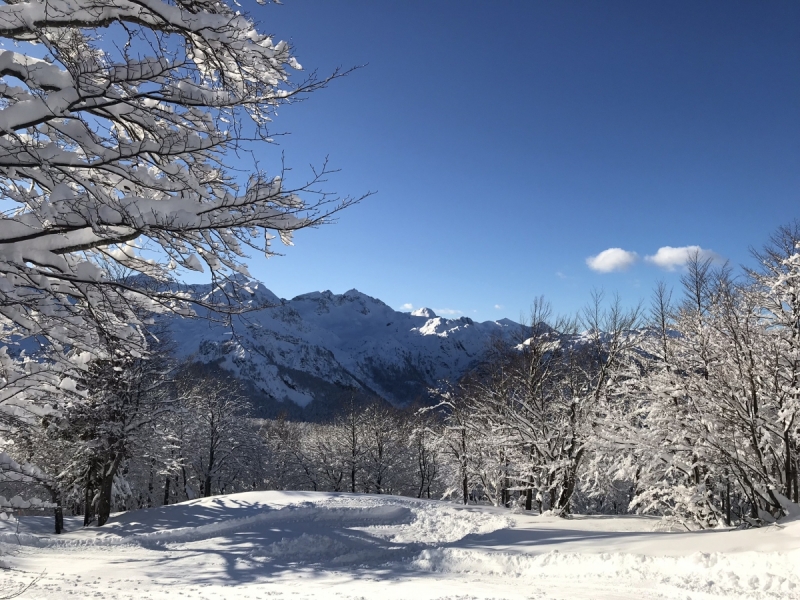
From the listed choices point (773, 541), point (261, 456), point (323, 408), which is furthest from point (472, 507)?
point (323, 408)

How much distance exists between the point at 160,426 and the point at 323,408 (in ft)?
564

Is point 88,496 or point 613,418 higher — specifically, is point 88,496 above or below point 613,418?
below

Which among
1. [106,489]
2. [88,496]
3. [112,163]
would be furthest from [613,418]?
[88,496]

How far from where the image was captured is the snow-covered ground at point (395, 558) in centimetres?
743

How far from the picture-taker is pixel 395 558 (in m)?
11.3

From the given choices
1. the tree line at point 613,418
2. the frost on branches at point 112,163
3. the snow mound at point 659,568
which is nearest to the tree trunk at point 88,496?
the tree line at point 613,418

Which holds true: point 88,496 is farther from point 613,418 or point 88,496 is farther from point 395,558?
point 613,418

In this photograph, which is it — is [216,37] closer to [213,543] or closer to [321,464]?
[213,543]

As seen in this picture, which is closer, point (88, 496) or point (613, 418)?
point (613, 418)

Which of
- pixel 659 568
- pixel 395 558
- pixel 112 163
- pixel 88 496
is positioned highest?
pixel 112 163

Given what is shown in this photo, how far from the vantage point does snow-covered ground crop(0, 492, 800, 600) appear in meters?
7.43

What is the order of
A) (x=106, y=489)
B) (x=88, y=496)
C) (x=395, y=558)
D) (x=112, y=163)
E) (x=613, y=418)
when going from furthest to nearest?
(x=88, y=496), (x=106, y=489), (x=613, y=418), (x=395, y=558), (x=112, y=163)

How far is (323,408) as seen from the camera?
187 meters

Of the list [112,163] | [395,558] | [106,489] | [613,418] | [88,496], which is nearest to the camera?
[112,163]
